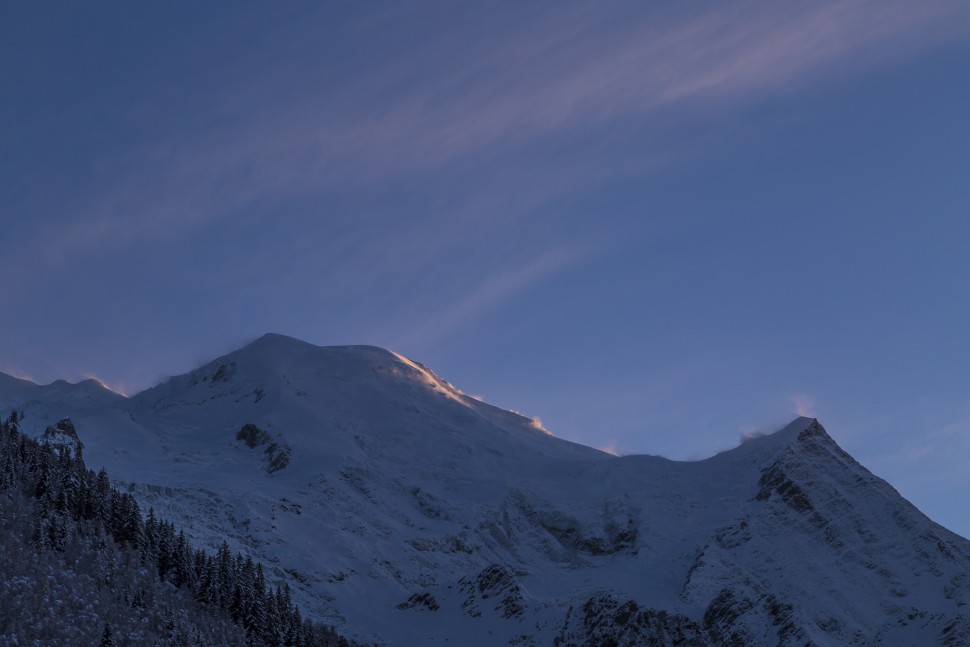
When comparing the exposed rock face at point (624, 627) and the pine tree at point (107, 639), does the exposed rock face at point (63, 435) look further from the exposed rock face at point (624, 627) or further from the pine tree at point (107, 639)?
the exposed rock face at point (624, 627)

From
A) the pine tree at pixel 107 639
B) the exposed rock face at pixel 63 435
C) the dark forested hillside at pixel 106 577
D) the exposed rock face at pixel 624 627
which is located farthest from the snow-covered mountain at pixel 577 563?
the pine tree at pixel 107 639

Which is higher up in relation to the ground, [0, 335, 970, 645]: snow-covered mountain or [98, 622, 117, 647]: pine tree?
[0, 335, 970, 645]: snow-covered mountain

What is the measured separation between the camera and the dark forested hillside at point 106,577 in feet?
413

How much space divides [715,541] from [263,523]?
62.9 meters

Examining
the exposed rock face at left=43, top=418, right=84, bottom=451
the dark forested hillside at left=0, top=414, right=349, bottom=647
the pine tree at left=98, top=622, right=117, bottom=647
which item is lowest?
the pine tree at left=98, top=622, right=117, bottom=647

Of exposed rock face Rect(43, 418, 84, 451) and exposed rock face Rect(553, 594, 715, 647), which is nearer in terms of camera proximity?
exposed rock face Rect(553, 594, 715, 647)

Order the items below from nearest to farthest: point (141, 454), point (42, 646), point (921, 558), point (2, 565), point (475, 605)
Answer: point (42, 646) → point (2, 565) → point (475, 605) → point (921, 558) → point (141, 454)

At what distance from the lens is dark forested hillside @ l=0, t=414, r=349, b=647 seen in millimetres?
125938

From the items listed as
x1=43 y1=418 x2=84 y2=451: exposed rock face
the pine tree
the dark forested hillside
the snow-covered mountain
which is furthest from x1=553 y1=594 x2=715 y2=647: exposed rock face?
x1=43 y1=418 x2=84 y2=451: exposed rock face

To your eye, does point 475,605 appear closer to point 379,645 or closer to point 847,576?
point 379,645

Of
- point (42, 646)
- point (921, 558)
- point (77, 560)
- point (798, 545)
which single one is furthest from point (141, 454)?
point (921, 558)

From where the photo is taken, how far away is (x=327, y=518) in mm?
183125

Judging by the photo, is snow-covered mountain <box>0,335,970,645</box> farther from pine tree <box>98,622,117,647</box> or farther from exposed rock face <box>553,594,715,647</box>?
pine tree <box>98,622,117,647</box>

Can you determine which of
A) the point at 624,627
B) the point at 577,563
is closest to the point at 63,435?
the point at 577,563
